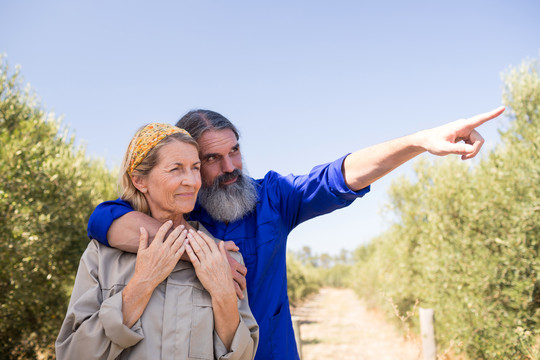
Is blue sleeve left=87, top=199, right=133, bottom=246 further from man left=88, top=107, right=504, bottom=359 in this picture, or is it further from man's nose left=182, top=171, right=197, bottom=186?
man's nose left=182, top=171, right=197, bottom=186

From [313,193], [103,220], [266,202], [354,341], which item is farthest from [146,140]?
[354,341]

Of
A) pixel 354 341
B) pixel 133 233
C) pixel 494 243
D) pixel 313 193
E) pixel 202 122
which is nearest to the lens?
pixel 133 233

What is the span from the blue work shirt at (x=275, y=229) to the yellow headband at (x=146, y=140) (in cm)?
26

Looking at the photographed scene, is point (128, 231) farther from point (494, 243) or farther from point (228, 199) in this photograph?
point (494, 243)

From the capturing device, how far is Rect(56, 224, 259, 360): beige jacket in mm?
1710

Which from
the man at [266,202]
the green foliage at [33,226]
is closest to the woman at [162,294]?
the man at [266,202]

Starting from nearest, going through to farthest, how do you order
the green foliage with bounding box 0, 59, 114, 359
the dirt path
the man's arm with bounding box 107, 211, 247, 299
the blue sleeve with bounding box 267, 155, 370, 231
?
the man's arm with bounding box 107, 211, 247, 299 < the blue sleeve with bounding box 267, 155, 370, 231 < the green foliage with bounding box 0, 59, 114, 359 < the dirt path

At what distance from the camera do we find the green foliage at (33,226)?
8281 millimetres

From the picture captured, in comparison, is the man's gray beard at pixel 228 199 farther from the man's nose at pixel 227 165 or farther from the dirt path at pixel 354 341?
the dirt path at pixel 354 341

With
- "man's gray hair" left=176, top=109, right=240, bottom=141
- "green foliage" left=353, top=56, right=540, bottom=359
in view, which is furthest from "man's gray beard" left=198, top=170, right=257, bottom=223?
"green foliage" left=353, top=56, right=540, bottom=359

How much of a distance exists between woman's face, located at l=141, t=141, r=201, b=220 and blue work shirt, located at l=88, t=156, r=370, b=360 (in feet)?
0.66

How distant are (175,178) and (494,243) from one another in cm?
803

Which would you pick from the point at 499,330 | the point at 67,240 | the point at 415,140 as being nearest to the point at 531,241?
the point at 499,330

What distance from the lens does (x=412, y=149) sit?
1.99m
